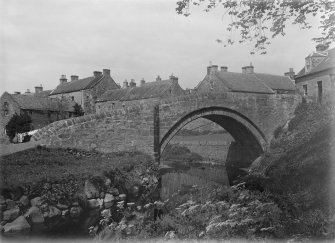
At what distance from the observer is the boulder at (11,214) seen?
10.4 meters

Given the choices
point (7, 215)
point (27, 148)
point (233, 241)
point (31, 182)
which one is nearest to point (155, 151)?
point (27, 148)

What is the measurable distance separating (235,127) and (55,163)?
44.9 ft

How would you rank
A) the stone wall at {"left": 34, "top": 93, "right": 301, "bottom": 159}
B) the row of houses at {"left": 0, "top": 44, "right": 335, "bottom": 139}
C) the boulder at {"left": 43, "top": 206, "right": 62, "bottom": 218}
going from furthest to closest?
the row of houses at {"left": 0, "top": 44, "right": 335, "bottom": 139}
the stone wall at {"left": 34, "top": 93, "right": 301, "bottom": 159}
the boulder at {"left": 43, "top": 206, "right": 62, "bottom": 218}

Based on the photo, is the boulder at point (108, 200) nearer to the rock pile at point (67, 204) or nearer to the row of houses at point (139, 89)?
the rock pile at point (67, 204)

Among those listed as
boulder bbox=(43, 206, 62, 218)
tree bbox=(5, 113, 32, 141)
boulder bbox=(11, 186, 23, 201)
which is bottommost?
boulder bbox=(43, 206, 62, 218)

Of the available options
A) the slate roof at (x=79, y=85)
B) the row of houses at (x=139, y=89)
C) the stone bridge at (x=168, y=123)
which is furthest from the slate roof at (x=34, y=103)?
the stone bridge at (x=168, y=123)

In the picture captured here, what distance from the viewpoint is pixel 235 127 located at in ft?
81.8

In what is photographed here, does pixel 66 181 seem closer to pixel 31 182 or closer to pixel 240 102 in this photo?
pixel 31 182

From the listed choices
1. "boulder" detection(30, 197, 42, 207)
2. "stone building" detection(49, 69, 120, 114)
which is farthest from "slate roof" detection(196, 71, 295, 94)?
"boulder" detection(30, 197, 42, 207)

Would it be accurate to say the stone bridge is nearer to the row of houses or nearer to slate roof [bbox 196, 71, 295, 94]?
the row of houses

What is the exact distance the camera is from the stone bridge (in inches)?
663

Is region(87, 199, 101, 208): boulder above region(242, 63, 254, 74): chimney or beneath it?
beneath

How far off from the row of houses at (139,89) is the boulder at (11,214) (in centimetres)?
2511

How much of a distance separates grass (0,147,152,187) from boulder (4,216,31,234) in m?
1.22
